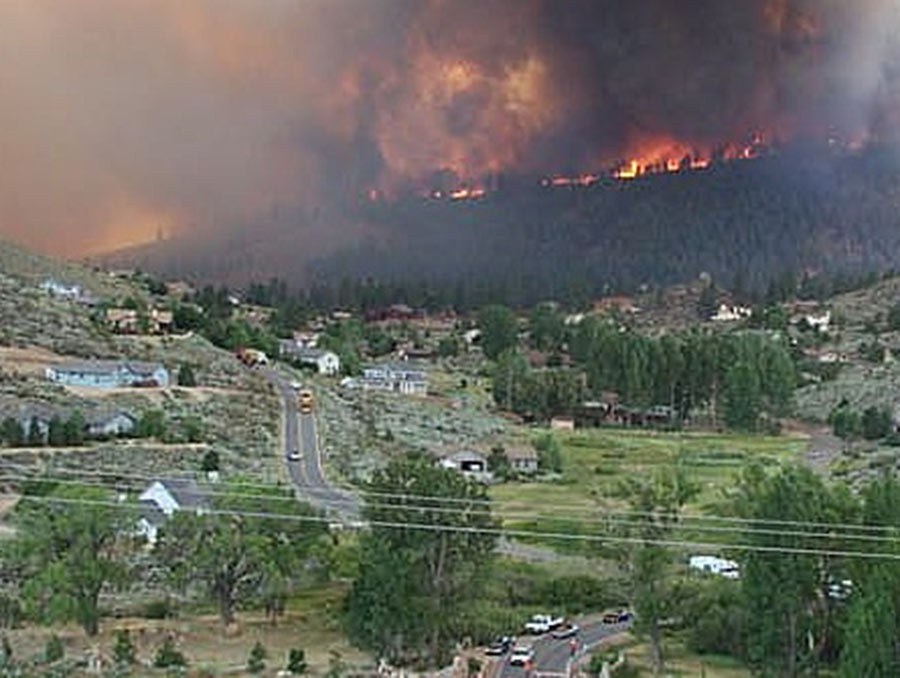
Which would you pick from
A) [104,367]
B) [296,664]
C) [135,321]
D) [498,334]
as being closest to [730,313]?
[498,334]

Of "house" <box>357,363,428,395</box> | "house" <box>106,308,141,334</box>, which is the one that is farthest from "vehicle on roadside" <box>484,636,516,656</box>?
"house" <box>106,308,141,334</box>

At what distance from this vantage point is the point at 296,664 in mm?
30609

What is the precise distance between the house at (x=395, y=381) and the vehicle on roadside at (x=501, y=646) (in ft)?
167

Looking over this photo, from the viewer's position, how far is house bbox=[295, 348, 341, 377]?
3637 inches

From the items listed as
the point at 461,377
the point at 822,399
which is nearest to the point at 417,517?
the point at 822,399

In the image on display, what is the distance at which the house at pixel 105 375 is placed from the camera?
65125 millimetres

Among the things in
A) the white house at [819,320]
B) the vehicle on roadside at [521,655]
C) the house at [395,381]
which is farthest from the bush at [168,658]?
the white house at [819,320]

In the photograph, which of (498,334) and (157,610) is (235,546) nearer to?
(157,610)

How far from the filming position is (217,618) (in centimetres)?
3612

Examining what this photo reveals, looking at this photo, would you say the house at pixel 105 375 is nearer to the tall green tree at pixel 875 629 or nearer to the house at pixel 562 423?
the house at pixel 562 423

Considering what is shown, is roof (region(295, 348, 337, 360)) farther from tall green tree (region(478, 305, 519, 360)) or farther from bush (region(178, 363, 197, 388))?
bush (region(178, 363, 197, 388))

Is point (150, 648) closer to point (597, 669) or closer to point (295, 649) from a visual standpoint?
point (295, 649)

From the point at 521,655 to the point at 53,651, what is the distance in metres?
11.6

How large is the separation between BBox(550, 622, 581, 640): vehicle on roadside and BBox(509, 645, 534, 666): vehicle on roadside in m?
1.61
